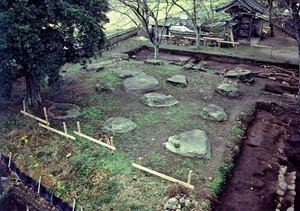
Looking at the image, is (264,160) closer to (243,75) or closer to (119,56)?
(243,75)

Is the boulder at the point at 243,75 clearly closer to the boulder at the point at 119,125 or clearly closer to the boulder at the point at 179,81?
the boulder at the point at 179,81

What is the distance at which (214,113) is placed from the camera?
1399 cm

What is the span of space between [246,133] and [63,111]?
27.7 ft

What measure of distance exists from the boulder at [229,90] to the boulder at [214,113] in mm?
2006

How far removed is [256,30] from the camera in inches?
1024

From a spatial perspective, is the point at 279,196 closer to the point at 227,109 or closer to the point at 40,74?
the point at 227,109

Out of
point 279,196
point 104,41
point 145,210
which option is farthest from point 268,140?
point 104,41

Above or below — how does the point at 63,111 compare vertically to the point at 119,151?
above

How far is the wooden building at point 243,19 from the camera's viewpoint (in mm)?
22781

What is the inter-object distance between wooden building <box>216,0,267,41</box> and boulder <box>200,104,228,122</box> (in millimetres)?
11303

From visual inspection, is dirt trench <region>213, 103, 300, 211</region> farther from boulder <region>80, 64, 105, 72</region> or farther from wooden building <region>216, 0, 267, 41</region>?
wooden building <region>216, 0, 267, 41</region>

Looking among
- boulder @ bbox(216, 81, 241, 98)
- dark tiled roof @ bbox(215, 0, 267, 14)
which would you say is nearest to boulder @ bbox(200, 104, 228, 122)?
boulder @ bbox(216, 81, 241, 98)

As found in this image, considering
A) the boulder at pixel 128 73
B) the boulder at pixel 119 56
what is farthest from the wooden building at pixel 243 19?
the boulder at pixel 128 73

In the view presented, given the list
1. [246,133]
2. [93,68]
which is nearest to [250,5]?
[93,68]
